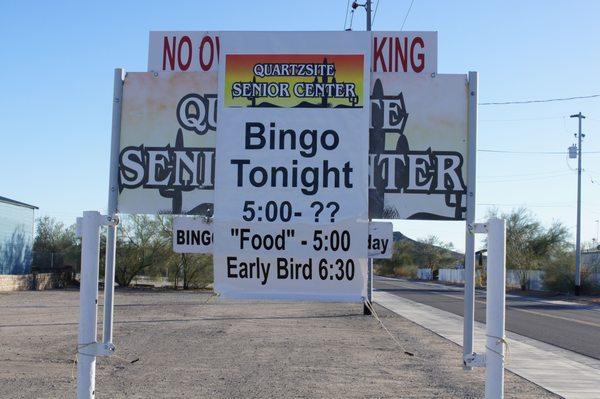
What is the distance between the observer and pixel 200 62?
191 inches

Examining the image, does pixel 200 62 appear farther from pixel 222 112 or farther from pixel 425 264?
pixel 425 264

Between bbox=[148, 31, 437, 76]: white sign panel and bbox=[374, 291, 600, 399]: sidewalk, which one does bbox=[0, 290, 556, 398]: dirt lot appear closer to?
bbox=[374, 291, 600, 399]: sidewalk

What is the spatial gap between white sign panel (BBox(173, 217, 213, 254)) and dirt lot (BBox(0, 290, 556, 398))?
619 mm

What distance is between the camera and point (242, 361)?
1349 centimetres

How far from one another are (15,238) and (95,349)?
45834 millimetres

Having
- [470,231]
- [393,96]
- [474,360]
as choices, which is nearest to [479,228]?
[470,231]

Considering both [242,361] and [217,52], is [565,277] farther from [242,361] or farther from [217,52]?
[217,52]

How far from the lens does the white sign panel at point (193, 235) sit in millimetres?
4723

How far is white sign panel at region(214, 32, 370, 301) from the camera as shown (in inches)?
184

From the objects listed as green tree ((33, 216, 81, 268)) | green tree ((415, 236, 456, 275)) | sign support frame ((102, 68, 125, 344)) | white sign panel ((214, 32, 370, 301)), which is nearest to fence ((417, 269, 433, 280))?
green tree ((415, 236, 456, 275))

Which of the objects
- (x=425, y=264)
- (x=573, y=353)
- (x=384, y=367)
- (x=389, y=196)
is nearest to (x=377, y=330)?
(x=573, y=353)

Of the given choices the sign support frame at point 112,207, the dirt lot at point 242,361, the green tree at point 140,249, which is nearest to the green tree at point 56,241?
the green tree at point 140,249

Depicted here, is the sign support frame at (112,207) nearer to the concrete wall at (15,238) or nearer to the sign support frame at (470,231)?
the sign support frame at (470,231)

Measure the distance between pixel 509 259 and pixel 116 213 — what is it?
231ft
